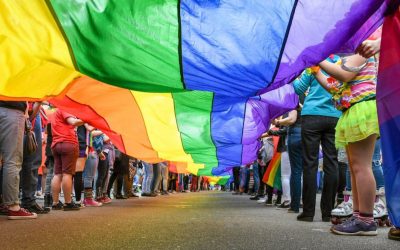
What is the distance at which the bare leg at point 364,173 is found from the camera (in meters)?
3.37

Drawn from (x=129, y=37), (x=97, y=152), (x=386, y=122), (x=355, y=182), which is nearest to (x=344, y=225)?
(x=355, y=182)

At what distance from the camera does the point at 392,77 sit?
2.49m

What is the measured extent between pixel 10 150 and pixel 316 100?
3.20 meters

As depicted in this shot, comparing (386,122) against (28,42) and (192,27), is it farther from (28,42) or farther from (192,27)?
(28,42)

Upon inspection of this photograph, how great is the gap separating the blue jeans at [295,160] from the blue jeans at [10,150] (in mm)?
3359

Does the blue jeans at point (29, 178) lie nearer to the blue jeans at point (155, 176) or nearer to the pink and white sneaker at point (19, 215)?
the pink and white sneaker at point (19, 215)

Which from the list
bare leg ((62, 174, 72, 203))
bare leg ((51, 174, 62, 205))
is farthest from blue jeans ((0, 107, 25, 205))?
bare leg ((51, 174, 62, 205))

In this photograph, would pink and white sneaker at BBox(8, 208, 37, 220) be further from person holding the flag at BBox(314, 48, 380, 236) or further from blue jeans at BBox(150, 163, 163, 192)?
blue jeans at BBox(150, 163, 163, 192)

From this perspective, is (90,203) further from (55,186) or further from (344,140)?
(344,140)

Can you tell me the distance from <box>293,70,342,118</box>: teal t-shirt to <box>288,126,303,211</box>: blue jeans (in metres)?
1.13

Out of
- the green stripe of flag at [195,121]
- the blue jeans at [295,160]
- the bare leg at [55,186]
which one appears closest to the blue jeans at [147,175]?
the green stripe of flag at [195,121]

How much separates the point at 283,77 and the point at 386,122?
84cm

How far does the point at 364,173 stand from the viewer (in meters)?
3.40

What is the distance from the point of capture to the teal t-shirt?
457cm
